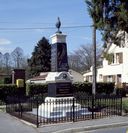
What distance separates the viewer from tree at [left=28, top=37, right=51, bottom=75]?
255 ft

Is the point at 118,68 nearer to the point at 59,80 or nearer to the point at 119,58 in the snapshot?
the point at 119,58

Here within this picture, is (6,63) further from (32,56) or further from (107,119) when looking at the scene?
(107,119)

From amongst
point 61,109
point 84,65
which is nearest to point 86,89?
point 61,109

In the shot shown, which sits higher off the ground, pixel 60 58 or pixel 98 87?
pixel 60 58

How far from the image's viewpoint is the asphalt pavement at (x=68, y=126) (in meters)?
16.7

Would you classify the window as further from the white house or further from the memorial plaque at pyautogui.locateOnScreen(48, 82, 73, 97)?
the memorial plaque at pyautogui.locateOnScreen(48, 82, 73, 97)

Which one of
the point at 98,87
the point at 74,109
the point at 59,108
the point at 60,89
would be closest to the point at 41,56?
the point at 98,87

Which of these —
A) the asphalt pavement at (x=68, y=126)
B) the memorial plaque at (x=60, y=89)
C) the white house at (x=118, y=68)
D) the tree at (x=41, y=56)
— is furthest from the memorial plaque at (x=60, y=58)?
the tree at (x=41, y=56)

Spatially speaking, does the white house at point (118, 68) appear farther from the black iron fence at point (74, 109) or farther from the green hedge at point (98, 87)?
the black iron fence at point (74, 109)

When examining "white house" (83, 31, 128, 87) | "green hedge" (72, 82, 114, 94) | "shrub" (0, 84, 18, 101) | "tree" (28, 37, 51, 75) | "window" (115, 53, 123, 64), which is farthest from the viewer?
"tree" (28, 37, 51, 75)

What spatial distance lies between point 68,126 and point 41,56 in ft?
197

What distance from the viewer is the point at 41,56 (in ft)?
254

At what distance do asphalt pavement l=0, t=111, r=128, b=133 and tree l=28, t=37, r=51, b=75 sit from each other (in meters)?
57.9

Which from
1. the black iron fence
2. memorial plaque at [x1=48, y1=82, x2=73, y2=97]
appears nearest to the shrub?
the black iron fence
